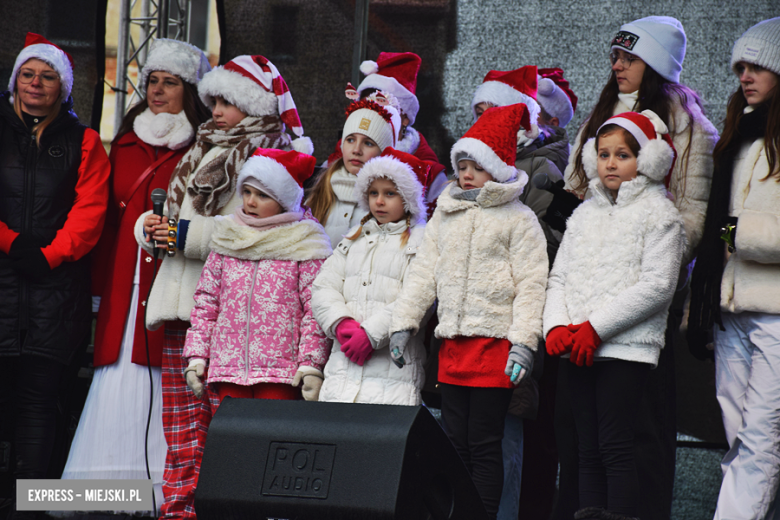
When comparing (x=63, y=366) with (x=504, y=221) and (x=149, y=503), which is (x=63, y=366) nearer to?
(x=149, y=503)

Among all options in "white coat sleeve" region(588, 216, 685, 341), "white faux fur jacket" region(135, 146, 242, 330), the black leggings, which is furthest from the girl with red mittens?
the black leggings

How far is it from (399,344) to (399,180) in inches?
25.2

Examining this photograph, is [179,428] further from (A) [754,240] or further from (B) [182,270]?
(A) [754,240]

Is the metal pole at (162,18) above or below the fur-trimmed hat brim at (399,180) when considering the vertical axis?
above

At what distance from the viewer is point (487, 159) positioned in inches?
118

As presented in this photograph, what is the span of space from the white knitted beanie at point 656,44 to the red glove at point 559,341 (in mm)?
1121

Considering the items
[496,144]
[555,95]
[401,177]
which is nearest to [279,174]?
[401,177]

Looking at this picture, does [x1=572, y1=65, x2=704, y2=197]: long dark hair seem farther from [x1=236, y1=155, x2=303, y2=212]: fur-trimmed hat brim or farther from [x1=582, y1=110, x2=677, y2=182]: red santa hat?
[x1=236, y1=155, x2=303, y2=212]: fur-trimmed hat brim

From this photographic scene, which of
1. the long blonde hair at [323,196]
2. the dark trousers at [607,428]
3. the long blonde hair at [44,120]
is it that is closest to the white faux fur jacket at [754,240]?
the dark trousers at [607,428]

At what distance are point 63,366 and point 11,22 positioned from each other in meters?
2.56

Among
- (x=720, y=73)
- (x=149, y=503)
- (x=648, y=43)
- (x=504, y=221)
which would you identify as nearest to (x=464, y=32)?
(x=720, y=73)

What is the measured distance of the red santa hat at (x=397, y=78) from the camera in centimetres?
423

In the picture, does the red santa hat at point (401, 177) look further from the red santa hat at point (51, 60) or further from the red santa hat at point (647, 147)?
the red santa hat at point (51, 60)

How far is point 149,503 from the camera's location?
11.7ft
